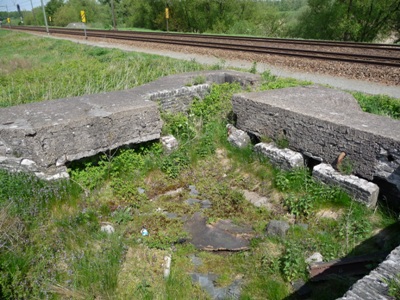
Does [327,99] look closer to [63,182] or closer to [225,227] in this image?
[225,227]

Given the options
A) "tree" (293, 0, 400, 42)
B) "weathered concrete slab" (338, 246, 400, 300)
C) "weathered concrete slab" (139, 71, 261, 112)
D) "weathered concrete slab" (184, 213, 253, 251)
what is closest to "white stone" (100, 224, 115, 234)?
"weathered concrete slab" (184, 213, 253, 251)

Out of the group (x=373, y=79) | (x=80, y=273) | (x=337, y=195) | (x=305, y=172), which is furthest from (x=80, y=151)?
(x=373, y=79)

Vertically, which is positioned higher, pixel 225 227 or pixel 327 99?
pixel 327 99

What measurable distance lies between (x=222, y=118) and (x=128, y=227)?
3352 millimetres

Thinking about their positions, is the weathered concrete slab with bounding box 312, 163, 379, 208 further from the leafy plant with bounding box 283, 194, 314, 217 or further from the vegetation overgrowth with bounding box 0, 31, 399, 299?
the leafy plant with bounding box 283, 194, 314, 217

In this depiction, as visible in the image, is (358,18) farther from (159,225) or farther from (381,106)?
(159,225)

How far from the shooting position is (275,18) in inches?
1265

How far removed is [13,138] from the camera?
15.6ft

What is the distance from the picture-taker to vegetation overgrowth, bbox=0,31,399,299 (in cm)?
341

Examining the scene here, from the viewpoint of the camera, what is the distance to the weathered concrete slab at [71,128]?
15.7 ft

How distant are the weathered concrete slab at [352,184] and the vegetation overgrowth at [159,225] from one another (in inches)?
4.3

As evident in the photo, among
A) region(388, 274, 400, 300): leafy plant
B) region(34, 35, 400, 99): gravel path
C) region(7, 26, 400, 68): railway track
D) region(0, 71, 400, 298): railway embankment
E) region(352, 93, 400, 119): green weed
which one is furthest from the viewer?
region(7, 26, 400, 68): railway track

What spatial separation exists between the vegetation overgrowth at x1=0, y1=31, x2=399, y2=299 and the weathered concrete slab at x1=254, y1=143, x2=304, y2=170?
0.43ft

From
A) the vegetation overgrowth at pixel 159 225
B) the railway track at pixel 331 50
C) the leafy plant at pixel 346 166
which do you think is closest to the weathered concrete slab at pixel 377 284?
the vegetation overgrowth at pixel 159 225
